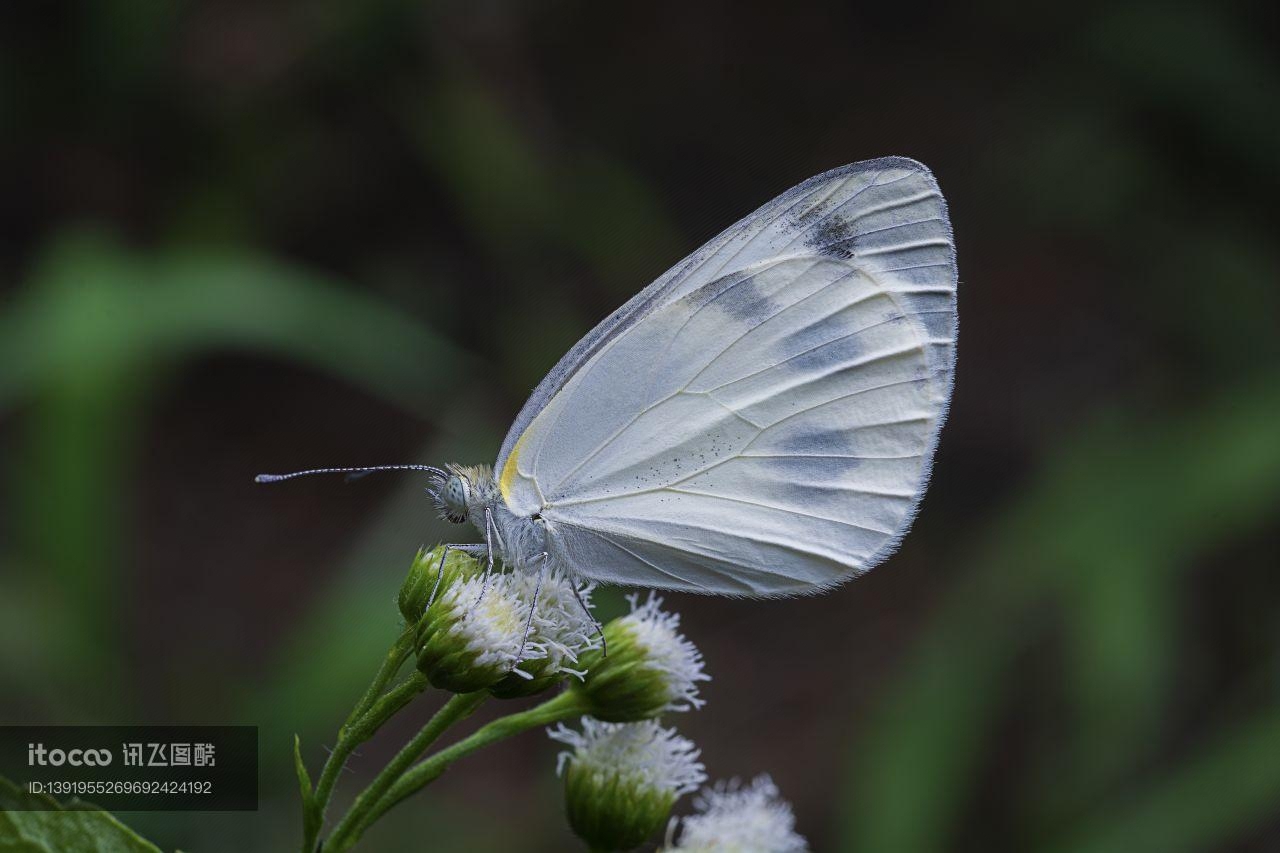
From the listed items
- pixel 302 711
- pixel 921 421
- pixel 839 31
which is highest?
pixel 839 31

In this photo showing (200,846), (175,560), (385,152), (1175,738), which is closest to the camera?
(200,846)

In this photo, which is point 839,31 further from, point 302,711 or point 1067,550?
point 302,711

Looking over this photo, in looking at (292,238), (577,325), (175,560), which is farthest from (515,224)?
(175,560)

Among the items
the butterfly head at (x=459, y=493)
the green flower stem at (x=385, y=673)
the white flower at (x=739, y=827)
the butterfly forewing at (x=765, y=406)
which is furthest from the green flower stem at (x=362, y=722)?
the white flower at (x=739, y=827)

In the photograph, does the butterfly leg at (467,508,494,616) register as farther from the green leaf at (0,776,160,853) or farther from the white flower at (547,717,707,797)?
the green leaf at (0,776,160,853)

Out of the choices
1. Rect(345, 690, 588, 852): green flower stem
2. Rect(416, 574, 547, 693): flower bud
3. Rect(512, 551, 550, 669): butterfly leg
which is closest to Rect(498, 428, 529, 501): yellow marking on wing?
Rect(512, 551, 550, 669): butterfly leg

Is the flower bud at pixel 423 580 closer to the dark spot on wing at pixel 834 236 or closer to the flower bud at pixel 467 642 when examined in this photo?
the flower bud at pixel 467 642
